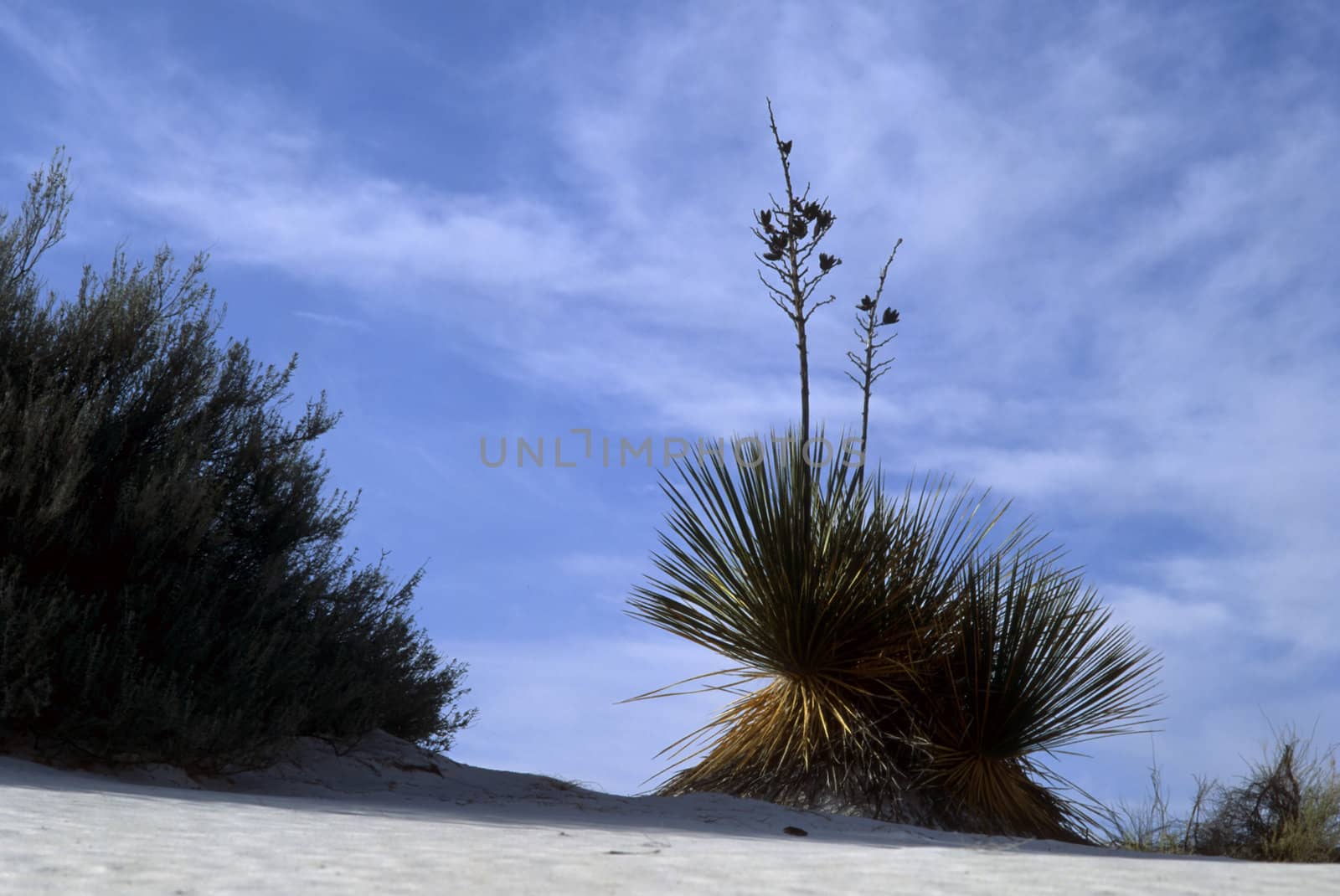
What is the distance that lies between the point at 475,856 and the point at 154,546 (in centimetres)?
410

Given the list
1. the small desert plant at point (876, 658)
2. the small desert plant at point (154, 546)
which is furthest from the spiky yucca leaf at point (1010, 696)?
the small desert plant at point (154, 546)

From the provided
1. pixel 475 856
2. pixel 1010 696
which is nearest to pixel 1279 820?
pixel 1010 696

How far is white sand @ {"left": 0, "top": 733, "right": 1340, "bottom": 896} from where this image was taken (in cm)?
256

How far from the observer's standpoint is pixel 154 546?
Result: 6293 mm

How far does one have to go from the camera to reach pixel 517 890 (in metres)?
2.48

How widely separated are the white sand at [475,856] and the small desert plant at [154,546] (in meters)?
0.66

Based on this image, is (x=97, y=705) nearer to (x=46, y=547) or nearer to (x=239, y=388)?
(x=46, y=547)

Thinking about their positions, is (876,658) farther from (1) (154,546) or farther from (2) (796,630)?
(1) (154,546)

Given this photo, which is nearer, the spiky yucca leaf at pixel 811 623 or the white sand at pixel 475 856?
the white sand at pixel 475 856

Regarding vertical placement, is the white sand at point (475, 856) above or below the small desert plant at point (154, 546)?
below

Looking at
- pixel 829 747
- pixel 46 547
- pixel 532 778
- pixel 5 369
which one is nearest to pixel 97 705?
pixel 46 547

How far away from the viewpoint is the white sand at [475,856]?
→ 8.41 feet

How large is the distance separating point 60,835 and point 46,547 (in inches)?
139

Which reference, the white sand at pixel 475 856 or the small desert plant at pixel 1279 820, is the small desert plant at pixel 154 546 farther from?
the small desert plant at pixel 1279 820
